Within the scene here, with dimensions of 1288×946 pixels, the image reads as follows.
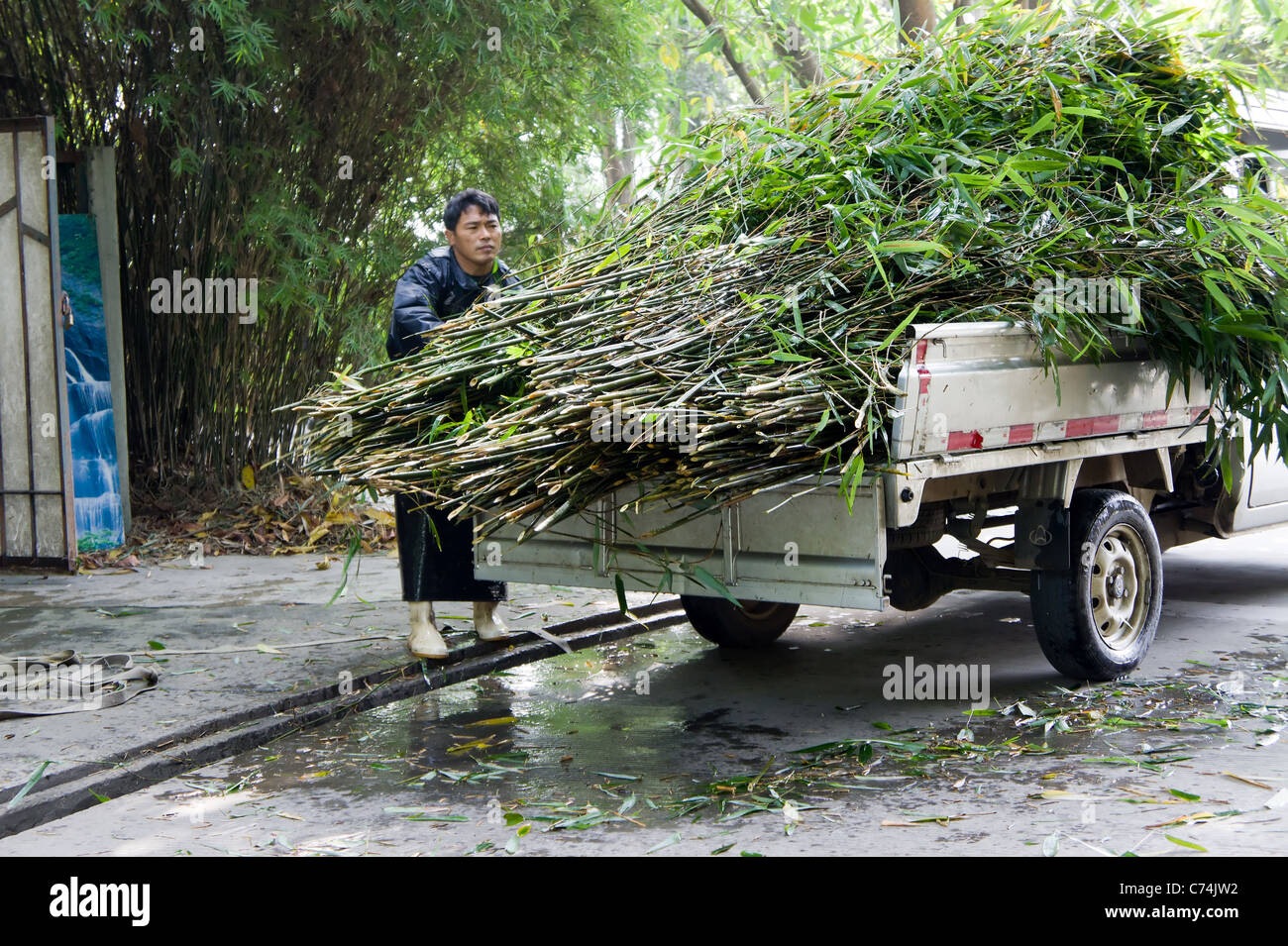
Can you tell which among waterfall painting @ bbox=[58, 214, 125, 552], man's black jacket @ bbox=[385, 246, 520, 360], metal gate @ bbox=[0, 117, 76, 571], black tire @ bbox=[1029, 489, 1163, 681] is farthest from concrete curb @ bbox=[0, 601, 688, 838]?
waterfall painting @ bbox=[58, 214, 125, 552]

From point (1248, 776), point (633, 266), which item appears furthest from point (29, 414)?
point (1248, 776)

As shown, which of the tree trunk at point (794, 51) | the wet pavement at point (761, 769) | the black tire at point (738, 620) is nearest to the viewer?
the wet pavement at point (761, 769)

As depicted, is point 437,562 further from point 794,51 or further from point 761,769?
point 794,51

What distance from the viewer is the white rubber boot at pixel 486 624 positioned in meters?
6.25

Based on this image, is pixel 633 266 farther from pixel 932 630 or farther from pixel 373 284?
pixel 373 284

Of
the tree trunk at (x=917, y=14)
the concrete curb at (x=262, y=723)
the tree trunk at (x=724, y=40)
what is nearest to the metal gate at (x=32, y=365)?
the concrete curb at (x=262, y=723)

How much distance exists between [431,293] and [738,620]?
2.15 meters

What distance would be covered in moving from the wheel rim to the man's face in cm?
304

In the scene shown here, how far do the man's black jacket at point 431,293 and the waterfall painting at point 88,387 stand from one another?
3.70 metres

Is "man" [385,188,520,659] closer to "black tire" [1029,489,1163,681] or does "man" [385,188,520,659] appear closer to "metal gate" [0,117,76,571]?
"black tire" [1029,489,1163,681]

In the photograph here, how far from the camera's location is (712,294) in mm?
4859

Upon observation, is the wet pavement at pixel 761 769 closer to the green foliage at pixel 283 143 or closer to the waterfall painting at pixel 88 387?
the waterfall painting at pixel 88 387

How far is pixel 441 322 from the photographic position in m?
5.86
